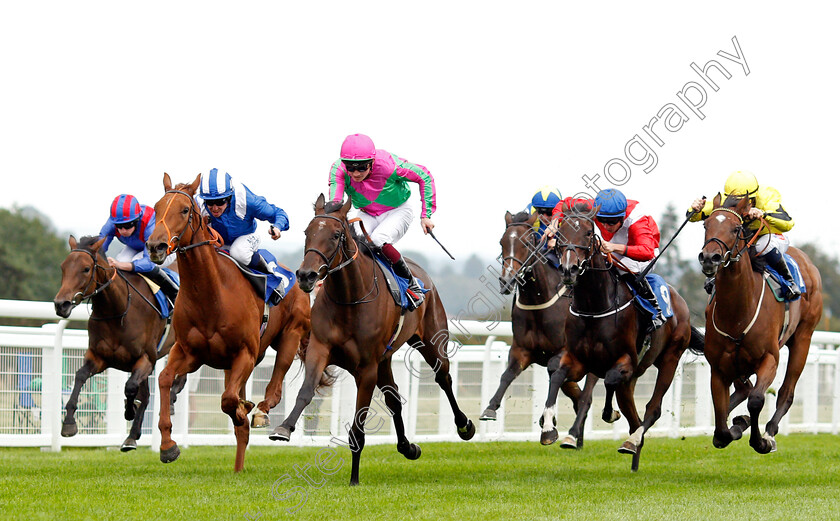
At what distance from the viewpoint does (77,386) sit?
8539 mm

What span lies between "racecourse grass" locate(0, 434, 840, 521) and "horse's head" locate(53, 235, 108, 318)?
129cm

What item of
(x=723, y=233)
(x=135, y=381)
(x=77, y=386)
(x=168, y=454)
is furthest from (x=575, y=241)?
(x=77, y=386)

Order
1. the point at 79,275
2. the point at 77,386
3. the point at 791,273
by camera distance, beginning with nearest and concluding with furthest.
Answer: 1. the point at 79,275
2. the point at 791,273
3. the point at 77,386

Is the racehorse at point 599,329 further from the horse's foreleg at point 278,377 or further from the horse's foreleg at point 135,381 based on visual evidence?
the horse's foreleg at point 135,381

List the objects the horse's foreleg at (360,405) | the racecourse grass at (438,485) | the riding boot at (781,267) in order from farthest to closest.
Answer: the riding boot at (781,267)
the horse's foreleg at (360,405)
the racecourse grass at (438,485)

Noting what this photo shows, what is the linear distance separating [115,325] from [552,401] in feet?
11.8

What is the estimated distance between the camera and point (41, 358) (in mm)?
9953

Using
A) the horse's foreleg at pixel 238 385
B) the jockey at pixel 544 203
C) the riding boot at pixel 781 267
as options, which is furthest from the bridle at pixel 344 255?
the riding boot at pixel 781 267

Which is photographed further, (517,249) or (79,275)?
(517,249)

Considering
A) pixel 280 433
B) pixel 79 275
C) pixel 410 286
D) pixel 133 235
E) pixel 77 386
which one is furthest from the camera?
pixel 133 235

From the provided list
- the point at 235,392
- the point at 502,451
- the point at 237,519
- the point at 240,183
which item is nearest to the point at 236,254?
the point at 240,183

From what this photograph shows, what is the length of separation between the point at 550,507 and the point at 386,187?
2868mm

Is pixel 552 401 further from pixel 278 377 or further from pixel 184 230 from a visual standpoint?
pixel 184 230

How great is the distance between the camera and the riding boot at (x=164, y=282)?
910 cm
